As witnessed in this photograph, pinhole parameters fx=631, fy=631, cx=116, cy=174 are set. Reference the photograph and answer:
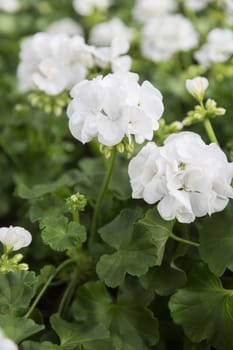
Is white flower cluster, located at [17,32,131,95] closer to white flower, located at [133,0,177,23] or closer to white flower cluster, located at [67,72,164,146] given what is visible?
white flower cluster, located at [67,72,164,146]

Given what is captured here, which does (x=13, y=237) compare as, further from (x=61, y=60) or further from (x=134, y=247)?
(x=61, y=60)

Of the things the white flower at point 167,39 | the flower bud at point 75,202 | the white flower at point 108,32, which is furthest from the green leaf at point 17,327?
the white flower at point 108,32

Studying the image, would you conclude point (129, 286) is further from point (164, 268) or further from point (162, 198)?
point (162, 198)

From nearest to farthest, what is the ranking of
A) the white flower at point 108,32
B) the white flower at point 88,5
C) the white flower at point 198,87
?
the white flower at point 198,87 → the white flower at point 108,32 → the white flower at point 88,5

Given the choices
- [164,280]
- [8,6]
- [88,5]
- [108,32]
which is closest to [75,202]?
[164,280]

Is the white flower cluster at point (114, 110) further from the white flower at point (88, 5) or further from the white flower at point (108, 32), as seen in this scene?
the white flower at point (88, 5)
